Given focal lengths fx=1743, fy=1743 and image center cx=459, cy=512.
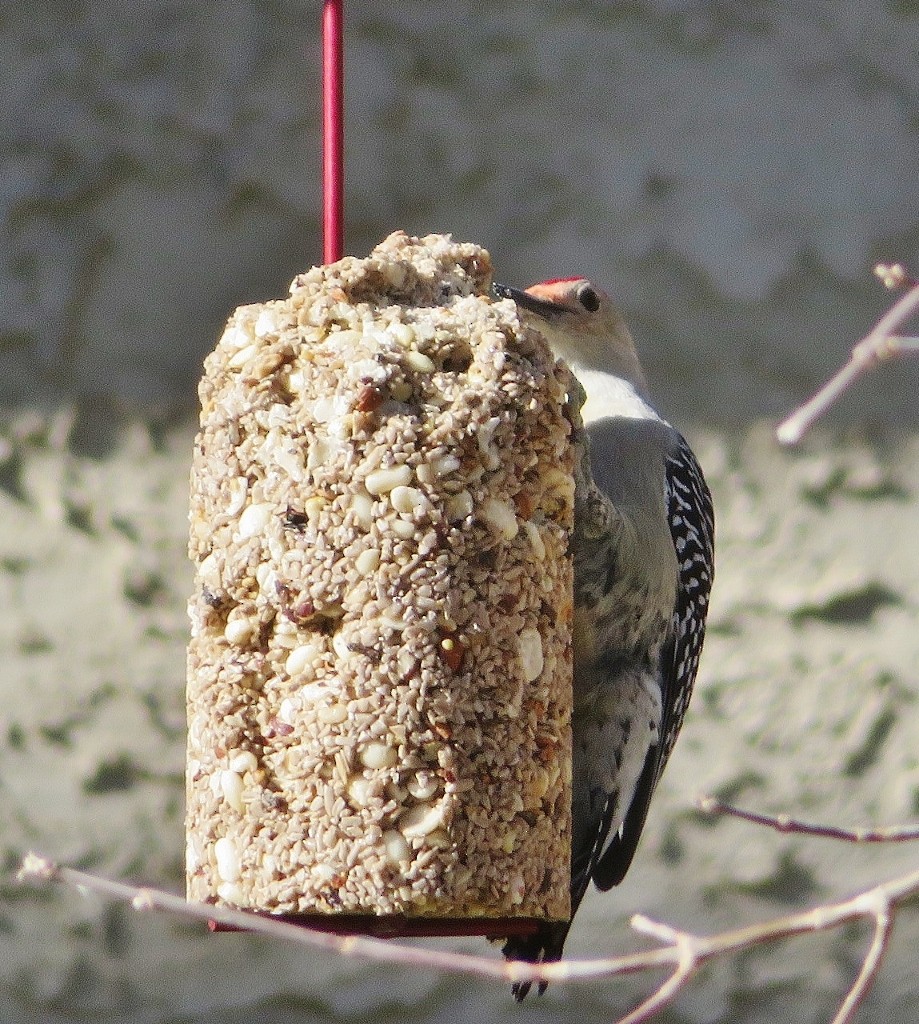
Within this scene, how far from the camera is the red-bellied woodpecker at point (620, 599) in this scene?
8.93ft

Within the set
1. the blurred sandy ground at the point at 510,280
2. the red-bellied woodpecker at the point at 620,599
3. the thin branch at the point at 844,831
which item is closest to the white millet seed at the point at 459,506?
the red-bellied woodpecker at the point at 620,599

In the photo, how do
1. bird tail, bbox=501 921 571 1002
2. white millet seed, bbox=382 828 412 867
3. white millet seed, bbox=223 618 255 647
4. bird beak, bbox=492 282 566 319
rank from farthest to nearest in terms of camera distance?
bird beak, bbox=492 282 566 319 → bird tail, bbox=501 921 571 1002 → white millet seed, bbox=223 618 255 647 → white millet seed, bbox=382 828 412 867

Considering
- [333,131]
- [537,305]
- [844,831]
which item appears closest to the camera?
[844,831]

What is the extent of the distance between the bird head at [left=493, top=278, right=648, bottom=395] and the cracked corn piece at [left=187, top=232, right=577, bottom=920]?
45.8 inches

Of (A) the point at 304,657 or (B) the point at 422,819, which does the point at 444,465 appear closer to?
(A) the point at 304,657

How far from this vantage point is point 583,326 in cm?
345

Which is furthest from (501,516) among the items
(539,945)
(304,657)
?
(539,945)

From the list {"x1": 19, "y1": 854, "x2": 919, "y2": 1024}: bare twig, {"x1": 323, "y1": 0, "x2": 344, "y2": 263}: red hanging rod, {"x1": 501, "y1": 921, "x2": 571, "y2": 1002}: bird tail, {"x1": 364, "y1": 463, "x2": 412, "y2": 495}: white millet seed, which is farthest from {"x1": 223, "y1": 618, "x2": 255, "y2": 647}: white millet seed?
{"x1": 19, "y1": 854, "x2": 919, "y2": 1024}: bare twig

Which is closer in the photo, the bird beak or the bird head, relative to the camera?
the bird beak

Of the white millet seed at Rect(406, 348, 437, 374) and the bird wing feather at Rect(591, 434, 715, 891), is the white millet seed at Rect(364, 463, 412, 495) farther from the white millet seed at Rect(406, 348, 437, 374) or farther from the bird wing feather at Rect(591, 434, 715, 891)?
the bird wing feather at Rect(591, 434, 715, 891)

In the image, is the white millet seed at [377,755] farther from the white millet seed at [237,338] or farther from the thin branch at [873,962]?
the thin branch at [873,962]

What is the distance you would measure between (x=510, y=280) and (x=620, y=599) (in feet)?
5.08

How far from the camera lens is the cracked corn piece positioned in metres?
2.06

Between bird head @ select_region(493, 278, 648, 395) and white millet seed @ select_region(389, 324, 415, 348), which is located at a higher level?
bird head @ select_region(493, 278, 648, 395)
